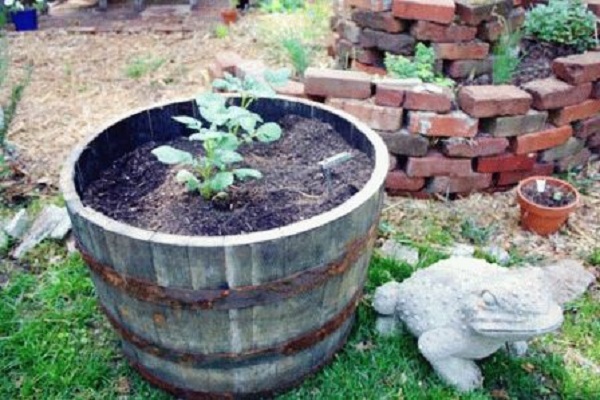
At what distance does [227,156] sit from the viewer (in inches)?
77.3

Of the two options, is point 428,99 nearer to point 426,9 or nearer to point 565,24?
point 426,9

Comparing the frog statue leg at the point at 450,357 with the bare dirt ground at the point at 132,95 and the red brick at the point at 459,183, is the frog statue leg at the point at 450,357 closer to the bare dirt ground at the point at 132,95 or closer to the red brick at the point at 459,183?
the bare dirt ground at the point at 132,95

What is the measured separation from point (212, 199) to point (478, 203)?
156cm

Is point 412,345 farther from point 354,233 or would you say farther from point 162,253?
point 162,253

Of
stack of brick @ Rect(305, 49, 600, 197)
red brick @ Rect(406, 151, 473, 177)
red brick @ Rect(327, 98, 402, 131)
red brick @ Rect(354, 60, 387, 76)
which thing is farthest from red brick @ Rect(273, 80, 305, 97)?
red brick @ Rect(406, 151, 473, 177)

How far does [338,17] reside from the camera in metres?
3.95

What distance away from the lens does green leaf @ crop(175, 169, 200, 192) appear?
2.00 metres

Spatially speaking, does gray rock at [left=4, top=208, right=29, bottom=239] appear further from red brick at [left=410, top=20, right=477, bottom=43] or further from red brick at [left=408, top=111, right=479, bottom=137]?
red brick at [left=410, top=20, right=477, bottom=43]

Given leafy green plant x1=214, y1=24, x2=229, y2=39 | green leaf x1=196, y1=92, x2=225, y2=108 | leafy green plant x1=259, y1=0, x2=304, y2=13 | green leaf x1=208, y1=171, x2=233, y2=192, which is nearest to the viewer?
green leaf x1=208, y1=171, x2=233, y2=192

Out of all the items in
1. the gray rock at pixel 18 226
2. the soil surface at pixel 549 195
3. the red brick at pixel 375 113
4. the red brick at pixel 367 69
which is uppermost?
the red brick at pixel 367 69

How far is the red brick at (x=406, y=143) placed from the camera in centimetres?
296

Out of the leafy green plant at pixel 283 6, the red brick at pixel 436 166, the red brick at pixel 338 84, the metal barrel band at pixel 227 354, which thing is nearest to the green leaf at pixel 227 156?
the metal barrel band at pixel 227 354

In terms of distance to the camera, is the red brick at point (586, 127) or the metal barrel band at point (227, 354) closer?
→ the metal barrel band at point (227, 354)

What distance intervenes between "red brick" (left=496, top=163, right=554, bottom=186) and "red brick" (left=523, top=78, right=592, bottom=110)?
328mm
